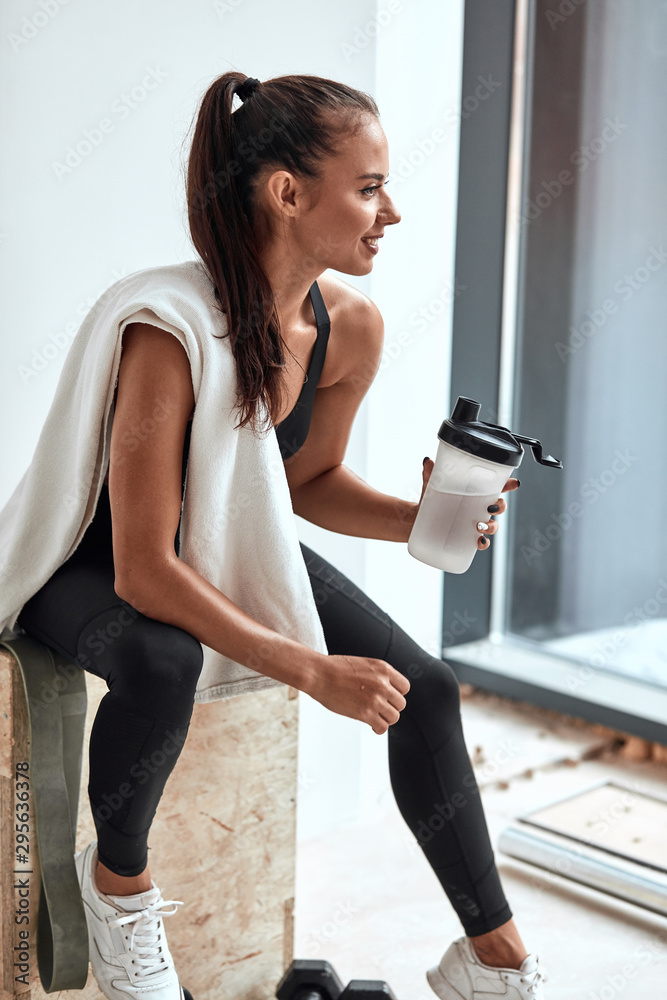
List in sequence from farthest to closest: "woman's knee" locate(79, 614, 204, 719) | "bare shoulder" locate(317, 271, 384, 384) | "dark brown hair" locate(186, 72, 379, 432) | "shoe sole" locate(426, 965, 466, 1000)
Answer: "bare shoulder" locate(317, 271, 384, 384), "shoe sole" locate(426, 965, 466, 1000), "dark brown hair" locate(186, 72, 379, 432), "woman's knee" locate(79, 614, 204, 719)

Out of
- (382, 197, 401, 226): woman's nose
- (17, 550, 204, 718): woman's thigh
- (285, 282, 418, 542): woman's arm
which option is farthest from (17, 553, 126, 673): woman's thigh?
(382, 197, 401, 226): woman's nose

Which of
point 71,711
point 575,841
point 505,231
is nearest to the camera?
point 71,711

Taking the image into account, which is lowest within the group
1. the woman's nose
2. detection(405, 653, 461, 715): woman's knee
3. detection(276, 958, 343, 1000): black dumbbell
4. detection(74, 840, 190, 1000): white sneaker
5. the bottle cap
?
detection(276, 958, 343, 1000): black dumbbell

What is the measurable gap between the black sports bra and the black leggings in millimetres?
142

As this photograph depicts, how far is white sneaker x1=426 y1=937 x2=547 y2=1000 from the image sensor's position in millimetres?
1130

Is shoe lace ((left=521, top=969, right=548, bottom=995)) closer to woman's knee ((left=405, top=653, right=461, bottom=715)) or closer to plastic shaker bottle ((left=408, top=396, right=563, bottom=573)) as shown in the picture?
woman's knee ((left=405, top=653, right=461, bottom=715))

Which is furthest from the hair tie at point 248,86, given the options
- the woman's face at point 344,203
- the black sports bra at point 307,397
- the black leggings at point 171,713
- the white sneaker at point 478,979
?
the white sneaker at point 478,979

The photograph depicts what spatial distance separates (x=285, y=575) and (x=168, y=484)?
19 cm

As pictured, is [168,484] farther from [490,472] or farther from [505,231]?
[505,231]

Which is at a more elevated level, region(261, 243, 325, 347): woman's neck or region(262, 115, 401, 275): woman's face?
region(262, 115, 401, 275): woman's face

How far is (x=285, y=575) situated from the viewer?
44.0 inches

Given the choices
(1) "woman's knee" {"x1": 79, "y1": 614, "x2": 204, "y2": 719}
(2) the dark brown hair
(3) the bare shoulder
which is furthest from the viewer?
(3) the bare shoulder

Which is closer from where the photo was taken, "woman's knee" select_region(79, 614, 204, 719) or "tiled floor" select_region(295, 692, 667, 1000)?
"woman's knee" select_region(79, 614, 204, 719)

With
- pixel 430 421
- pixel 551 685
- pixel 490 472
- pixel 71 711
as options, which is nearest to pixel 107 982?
pixel 71 711
